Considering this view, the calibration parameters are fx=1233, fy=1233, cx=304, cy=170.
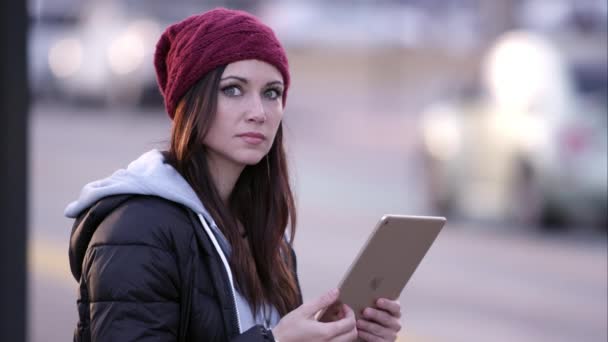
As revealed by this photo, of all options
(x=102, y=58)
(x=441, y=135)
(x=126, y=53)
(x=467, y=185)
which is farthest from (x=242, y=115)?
(x=102, y=58)

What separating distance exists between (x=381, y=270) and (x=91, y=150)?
17.0m

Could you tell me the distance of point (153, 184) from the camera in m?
2.68

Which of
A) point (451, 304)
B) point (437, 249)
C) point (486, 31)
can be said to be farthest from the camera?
point (486, 31)

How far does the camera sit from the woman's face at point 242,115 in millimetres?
2873

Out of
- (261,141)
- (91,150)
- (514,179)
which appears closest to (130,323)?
(261,141)

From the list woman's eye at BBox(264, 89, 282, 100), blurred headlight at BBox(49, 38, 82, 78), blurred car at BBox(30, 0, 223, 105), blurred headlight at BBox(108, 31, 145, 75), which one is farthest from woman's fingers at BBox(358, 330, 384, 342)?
blurred headlight at BBox(49, 38, 82, 78)

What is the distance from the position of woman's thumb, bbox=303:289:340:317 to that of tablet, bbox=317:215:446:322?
0.13 feet

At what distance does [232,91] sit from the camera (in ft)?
9.50

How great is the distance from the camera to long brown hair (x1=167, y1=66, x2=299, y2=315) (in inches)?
111

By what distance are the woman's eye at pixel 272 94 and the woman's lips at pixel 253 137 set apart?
0.35 feet

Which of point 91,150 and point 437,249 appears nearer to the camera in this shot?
point 437,249

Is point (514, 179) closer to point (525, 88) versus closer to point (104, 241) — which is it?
point (525, 88)

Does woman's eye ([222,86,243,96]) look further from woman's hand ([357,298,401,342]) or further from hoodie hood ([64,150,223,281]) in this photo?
woman's hand ([357,298,401,342])

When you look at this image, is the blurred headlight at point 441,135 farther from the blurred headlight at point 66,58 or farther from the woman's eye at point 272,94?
the blurred headlight at point 66,58
